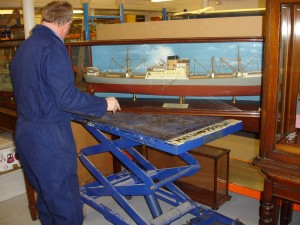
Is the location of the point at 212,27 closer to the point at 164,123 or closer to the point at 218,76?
the point at 218,76

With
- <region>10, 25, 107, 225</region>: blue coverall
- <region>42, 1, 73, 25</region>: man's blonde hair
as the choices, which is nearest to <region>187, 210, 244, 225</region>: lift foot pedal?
<region>10, 25, 107, 225</region>: blue coverall

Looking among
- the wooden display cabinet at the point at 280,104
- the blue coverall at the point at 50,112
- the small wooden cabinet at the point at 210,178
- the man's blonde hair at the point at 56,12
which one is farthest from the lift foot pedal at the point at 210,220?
the man's blonde hair at the point at 56,12

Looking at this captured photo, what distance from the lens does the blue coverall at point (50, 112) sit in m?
1.71

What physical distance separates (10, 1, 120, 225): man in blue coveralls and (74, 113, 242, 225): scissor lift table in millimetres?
206

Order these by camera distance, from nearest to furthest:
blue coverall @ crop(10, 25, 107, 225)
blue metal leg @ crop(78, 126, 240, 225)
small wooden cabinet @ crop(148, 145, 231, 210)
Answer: blue coverall @ crop(10, 25, 107, 225), blue metal leg @ crop(78, 126, 240, 225), small wooden cabinet @ crop(148, 145, 231, 210)

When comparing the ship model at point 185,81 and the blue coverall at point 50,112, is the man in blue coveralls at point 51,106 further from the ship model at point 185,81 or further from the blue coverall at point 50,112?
the ship model at point 185,81

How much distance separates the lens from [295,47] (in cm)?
147

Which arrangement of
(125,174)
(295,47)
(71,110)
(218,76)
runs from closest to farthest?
1. (295,47)
2. (71,110)
3. (218,76)
4. (125,174)

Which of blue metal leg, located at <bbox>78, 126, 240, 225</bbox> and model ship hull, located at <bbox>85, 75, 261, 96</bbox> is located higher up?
model ship hull, located at <bbox>85, 75, 261, 96</bbox>

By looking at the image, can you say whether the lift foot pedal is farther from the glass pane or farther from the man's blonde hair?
the man's blonde hair

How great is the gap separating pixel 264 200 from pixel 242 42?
3.48 ft

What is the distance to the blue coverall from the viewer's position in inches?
67.5

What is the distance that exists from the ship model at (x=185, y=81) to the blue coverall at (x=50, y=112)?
0.67 m

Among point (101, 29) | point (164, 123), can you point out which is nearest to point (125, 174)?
point (164, 123)
